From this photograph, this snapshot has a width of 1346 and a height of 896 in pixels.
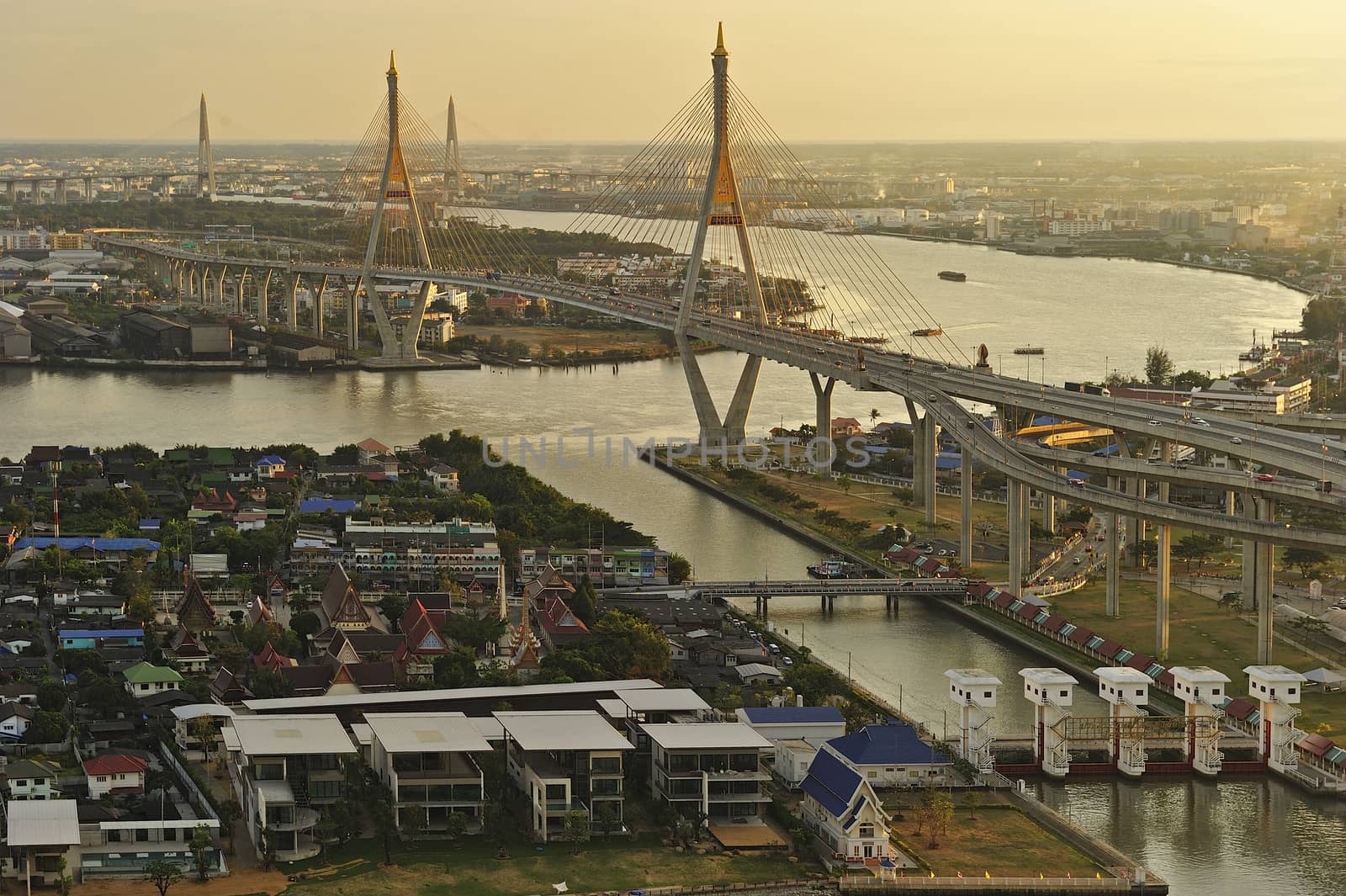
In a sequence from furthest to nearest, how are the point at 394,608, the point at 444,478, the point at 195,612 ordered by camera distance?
the point at 444,478, the point at 394,608, the point at 195,612

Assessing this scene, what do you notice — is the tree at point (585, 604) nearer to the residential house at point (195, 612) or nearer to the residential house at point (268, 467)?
the residential house at point (195, 612)

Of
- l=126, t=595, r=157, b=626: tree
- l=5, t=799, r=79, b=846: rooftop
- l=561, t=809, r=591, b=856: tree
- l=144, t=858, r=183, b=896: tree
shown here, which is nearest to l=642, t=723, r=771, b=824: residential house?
l=561, t=809, r=591, b=856: tree

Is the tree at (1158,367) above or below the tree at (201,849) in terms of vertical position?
above

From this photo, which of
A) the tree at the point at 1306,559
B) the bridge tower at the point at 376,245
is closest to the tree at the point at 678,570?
the tree at the point at 1306,559

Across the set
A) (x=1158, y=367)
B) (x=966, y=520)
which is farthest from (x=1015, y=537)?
(x=1158, y=367)

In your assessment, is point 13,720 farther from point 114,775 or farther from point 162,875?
point 162,875

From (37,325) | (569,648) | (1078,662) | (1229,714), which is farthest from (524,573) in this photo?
(37,325)
